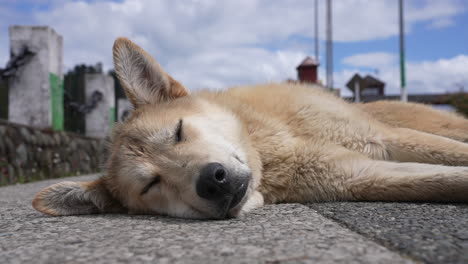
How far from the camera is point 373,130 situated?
2.89 m

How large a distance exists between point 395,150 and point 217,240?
173 cm

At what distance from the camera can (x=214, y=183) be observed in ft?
6.82

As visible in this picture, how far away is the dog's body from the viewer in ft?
7.38

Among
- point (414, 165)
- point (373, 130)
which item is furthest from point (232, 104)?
point (414, 165)

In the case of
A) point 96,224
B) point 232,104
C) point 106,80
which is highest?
point 106,80

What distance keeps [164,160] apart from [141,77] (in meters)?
0.91

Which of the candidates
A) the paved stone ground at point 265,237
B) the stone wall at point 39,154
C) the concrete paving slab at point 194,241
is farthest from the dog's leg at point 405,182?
the stone wall at point 39,154

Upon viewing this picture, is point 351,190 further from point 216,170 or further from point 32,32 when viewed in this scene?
point 32,32

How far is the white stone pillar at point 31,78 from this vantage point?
7.50 metres

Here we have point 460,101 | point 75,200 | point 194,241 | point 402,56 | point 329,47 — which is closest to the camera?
point 194,241

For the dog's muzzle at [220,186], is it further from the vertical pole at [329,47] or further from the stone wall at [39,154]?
the vertical pole at [329,47]

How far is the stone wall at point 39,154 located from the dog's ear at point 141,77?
3.23 m

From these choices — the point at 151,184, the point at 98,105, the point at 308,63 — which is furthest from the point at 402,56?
the point at 151,184

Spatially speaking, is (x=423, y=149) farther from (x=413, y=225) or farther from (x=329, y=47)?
(x=329, y=47)
